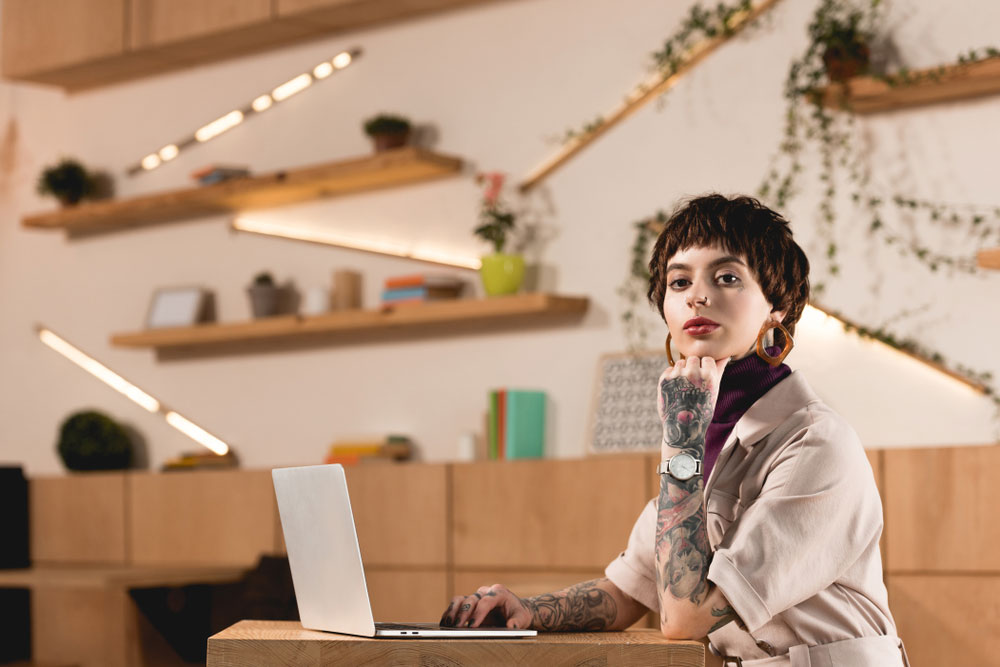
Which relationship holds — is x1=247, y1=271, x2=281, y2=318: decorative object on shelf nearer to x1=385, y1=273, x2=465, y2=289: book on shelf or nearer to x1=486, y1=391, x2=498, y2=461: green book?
x1=385, y1=273, x2=465, y2=289: book on shelf

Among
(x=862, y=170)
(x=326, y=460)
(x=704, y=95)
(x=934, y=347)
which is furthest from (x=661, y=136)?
(x=326, y=460)

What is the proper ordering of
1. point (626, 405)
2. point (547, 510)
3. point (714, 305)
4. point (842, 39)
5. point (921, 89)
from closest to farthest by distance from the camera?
point (714, 305) → point (921, 89) → point (842, 39) → point (547, 510) → point (626, 405)

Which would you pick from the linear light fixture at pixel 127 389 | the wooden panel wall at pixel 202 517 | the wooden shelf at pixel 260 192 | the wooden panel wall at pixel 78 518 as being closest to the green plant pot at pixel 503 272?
the wooden shelf at pixel 260 192

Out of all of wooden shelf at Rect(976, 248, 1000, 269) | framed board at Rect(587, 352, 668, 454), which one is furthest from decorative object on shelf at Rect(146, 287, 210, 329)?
wooden shelf at Rect(976, 248, 1000, 269)

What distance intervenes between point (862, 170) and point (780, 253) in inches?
84.5

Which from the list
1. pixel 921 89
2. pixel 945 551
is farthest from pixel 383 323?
pixel 945 551

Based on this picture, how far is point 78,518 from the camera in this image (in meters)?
5.08

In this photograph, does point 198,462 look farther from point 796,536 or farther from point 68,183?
point 796,536

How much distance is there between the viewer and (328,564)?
1655mm

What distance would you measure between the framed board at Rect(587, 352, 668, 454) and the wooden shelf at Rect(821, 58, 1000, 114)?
993 mm

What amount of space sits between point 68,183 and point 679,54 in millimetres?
2946

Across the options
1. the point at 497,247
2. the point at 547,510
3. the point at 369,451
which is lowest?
the point at 547,510

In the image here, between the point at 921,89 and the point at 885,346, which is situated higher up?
the point at 921,89

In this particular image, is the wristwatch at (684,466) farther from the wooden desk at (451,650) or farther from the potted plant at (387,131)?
the potted plant at (387,131)
